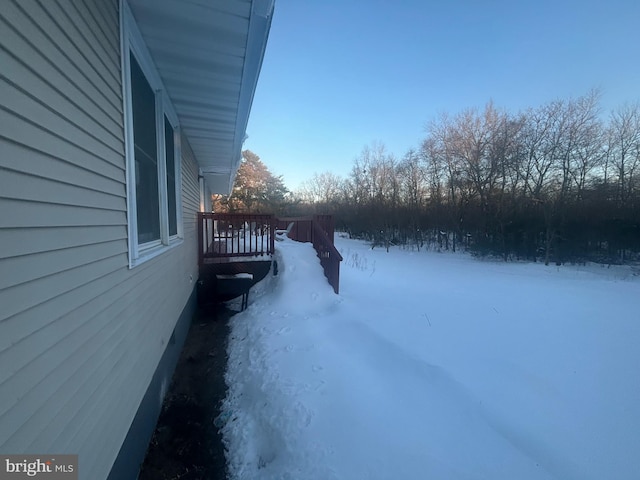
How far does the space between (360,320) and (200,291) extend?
4.16 meters

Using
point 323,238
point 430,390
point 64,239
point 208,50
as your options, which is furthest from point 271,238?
point 64,239

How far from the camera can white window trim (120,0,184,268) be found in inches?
82.1

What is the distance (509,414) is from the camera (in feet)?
8.36

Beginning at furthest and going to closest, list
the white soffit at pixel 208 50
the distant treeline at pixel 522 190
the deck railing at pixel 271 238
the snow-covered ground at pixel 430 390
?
the distant treeline at pixel 522 190 → the deck railing at pixel 271 238 → the snow-covered ground at pixel 430 390 → the white soffit at pixel 208 50

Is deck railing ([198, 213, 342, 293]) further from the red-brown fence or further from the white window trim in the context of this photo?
the white window trim

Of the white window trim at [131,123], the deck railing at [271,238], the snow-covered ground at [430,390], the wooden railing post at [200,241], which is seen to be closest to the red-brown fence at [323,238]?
the deck railing at [271,238]

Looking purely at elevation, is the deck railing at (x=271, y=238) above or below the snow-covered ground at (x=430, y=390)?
above

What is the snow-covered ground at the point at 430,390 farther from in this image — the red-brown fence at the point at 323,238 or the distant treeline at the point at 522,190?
the distant treeline at the point at 522,190

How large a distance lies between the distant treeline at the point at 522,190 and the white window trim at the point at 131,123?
15.1 m

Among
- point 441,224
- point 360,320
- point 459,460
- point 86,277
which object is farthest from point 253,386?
point 441,224

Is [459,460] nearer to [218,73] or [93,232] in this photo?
[93,232]

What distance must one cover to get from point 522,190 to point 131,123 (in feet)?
60.9

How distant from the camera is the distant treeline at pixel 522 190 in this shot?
1240 centimetres

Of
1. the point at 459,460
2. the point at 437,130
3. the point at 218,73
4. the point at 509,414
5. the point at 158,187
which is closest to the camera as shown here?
the point at 459,460
